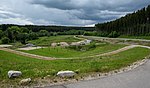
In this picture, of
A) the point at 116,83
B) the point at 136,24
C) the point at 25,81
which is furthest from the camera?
the point at 136,24

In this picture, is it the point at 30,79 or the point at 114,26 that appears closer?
the point at 30,79

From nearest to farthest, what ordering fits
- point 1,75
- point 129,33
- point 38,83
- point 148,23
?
point 38,83
point 1,75
point 148,23
point 129,33

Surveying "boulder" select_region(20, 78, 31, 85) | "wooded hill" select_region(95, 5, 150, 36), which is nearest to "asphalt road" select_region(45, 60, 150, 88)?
"boulder" select_region(20, 78, 31, 85)

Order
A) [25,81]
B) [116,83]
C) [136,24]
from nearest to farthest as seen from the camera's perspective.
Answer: [25,81] < [116,83] < [136,24]

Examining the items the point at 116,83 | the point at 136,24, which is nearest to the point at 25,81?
the point at 116,83

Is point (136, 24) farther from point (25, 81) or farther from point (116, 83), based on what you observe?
point (25, 81)

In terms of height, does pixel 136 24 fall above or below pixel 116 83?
above

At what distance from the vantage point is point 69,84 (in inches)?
384

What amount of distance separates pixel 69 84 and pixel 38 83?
1.35 meters

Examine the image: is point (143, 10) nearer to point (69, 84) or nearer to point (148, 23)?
point (148, 23)

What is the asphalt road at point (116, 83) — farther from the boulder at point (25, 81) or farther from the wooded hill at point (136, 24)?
the wooded hill at point (136, 24)

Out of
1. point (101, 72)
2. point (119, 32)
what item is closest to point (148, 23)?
point (119, 32)

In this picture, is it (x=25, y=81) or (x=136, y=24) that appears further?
(x=136, y=24)

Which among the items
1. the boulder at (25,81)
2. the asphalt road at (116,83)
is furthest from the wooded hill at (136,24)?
the boulder at (25,81)
